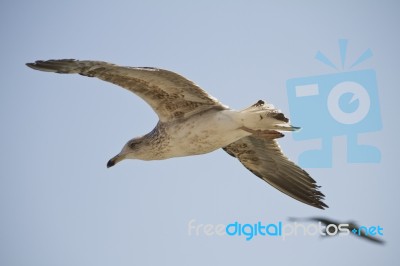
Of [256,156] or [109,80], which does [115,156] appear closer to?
[109,80]

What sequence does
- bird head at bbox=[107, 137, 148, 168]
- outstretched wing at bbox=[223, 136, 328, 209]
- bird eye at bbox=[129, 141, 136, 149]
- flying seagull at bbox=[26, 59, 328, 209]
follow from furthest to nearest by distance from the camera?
outstretched wing at bbox=[223, 136, 328, 209] → bird eye at bbox=[129, 141, 136, 149] → bird head at bbox=[107, 137, 148, 168] → flying seagull at bbox=[26, 59, 328, 209]

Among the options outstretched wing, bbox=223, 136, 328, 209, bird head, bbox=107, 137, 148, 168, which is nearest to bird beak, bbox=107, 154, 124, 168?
bird head, bbox=107, 137, 148, 168

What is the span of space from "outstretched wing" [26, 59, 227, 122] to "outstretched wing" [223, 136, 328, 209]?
1.21m

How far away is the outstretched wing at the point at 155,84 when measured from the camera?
670 centimetres

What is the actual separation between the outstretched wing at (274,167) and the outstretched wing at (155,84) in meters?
1.21

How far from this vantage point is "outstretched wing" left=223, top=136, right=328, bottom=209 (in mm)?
8078

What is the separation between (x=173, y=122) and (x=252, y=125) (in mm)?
916

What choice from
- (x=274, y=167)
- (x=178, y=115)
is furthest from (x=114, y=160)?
(x=274, y=167)

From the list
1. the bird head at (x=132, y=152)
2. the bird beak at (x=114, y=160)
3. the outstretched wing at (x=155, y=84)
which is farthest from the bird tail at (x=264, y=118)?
the bird beak at (x=114, y=160)

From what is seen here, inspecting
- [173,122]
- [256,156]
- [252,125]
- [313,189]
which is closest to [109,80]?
[173,122]

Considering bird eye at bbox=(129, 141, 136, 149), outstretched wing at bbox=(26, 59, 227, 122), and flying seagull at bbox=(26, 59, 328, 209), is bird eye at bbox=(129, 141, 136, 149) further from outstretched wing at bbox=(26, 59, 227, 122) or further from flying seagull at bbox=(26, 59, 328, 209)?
outstretched wing at bbox=(26, 59, 227, 122)

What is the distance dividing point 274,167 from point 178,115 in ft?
5.50

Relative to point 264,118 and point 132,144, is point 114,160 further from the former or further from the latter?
point 264,118

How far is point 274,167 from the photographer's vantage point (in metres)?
8.23
